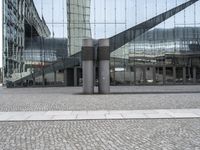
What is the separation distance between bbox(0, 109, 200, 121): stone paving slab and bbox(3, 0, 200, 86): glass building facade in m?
32.6

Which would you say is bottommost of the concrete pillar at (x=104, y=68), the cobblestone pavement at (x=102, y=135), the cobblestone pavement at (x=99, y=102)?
the cobblestone pavement at (x=102, y=135)

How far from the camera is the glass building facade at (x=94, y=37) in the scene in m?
47.4

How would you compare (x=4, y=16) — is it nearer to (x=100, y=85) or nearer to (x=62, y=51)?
(x=62, y=51)

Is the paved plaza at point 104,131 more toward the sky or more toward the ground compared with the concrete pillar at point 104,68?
more toward the ground

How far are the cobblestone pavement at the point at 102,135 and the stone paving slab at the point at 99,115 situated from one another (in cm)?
95

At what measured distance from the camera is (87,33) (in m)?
48.2

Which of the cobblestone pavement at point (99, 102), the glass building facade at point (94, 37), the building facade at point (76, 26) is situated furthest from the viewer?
the building facade at point (76, 26)

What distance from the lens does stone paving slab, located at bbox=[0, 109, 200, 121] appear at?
44.4 ft

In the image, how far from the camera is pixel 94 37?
4825 centimetres

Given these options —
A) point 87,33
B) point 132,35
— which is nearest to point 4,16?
point 87,33

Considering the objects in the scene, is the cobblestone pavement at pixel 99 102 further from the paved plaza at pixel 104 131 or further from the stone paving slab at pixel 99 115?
the paved plaza at pixel 104 131

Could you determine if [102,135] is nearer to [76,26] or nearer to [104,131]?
[104,131]

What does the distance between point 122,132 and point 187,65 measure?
41.4 m

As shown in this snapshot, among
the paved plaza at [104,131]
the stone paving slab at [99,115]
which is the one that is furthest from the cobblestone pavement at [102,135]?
the stone paving slab at [99,115]
